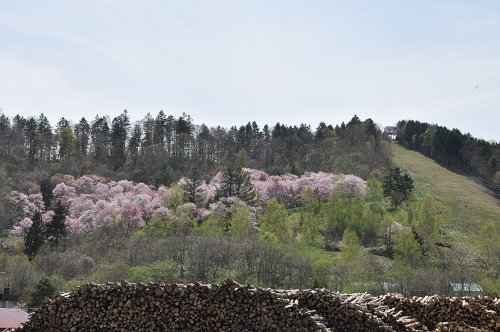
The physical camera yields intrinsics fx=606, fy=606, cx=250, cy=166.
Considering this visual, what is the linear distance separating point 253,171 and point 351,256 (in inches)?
1509

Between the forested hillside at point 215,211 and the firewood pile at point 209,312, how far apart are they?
84.1ft

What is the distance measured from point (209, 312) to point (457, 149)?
11288 centimetres

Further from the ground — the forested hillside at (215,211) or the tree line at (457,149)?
the tree line at (457,149)

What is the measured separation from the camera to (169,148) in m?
104

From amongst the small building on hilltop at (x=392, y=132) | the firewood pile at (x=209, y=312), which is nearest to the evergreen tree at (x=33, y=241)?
the firewood pile at (x=209, y=312)

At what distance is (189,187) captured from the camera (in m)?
77.2

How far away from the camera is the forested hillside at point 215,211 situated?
47.3 m

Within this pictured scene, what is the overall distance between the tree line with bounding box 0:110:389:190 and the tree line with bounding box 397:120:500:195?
52.9ft

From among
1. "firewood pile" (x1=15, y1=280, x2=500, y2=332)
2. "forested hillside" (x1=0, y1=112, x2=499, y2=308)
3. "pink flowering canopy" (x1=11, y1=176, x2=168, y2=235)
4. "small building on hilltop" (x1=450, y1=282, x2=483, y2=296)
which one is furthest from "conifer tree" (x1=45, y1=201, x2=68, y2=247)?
"firewood pile" (x1=15, y1=280, x2=500, y2=332)

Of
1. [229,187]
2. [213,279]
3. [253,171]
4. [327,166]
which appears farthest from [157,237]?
[327,166]

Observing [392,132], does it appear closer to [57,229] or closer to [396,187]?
[396,187]

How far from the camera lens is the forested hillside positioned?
47344 millimetres

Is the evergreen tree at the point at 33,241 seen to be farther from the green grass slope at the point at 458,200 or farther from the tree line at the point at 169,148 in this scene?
the green grass slope at the point at 458,200

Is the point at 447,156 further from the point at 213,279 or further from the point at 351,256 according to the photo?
the point at 213,279
